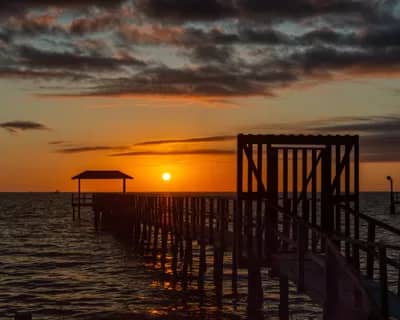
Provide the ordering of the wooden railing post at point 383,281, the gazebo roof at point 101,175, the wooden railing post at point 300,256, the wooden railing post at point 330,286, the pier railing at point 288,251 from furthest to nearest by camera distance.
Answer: the gazebo roof at point 101,175, the wooden railing post at point 300,256, the wooden railing post at point 330,286, the pier railing at point 288,251, the wooden railing post at point 383,281

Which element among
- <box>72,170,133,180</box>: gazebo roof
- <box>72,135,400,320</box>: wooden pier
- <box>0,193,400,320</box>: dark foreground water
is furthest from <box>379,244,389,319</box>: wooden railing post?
<box>72,170,133,180</box>: gazebo roof

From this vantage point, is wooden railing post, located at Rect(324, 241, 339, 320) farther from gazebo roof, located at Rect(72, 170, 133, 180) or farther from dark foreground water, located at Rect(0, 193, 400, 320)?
gazebo roof, located at Rect(72, 170, 133, 180)

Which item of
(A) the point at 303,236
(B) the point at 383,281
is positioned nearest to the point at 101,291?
(A) the point at 303,236

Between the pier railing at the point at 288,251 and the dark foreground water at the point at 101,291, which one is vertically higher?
the pier railing at the point at 288,251

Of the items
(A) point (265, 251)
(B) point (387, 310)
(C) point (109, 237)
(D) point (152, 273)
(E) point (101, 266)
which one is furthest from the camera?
(C) point (109, 237)

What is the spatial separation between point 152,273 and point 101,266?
3.99 metres

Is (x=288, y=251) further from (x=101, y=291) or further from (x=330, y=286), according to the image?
(x=101, y=291)

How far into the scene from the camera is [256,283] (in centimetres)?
1841

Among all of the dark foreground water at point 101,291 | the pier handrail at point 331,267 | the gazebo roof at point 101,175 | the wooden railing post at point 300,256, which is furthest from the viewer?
the gazebo roof at point 101,175

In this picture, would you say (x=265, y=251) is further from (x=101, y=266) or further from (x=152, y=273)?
(x=101, y=266)

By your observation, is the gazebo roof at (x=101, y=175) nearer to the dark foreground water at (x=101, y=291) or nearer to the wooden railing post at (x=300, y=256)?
the dark foreground water at (x=101, y=291)

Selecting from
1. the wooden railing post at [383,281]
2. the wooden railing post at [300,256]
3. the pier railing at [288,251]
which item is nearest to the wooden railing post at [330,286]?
the pier railing at [288,251]

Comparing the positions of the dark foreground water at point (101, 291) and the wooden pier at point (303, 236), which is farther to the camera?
the dark foreground water at point (101, 291)

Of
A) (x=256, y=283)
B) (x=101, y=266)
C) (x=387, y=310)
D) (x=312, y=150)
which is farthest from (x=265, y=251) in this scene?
(x=101, y=266)
